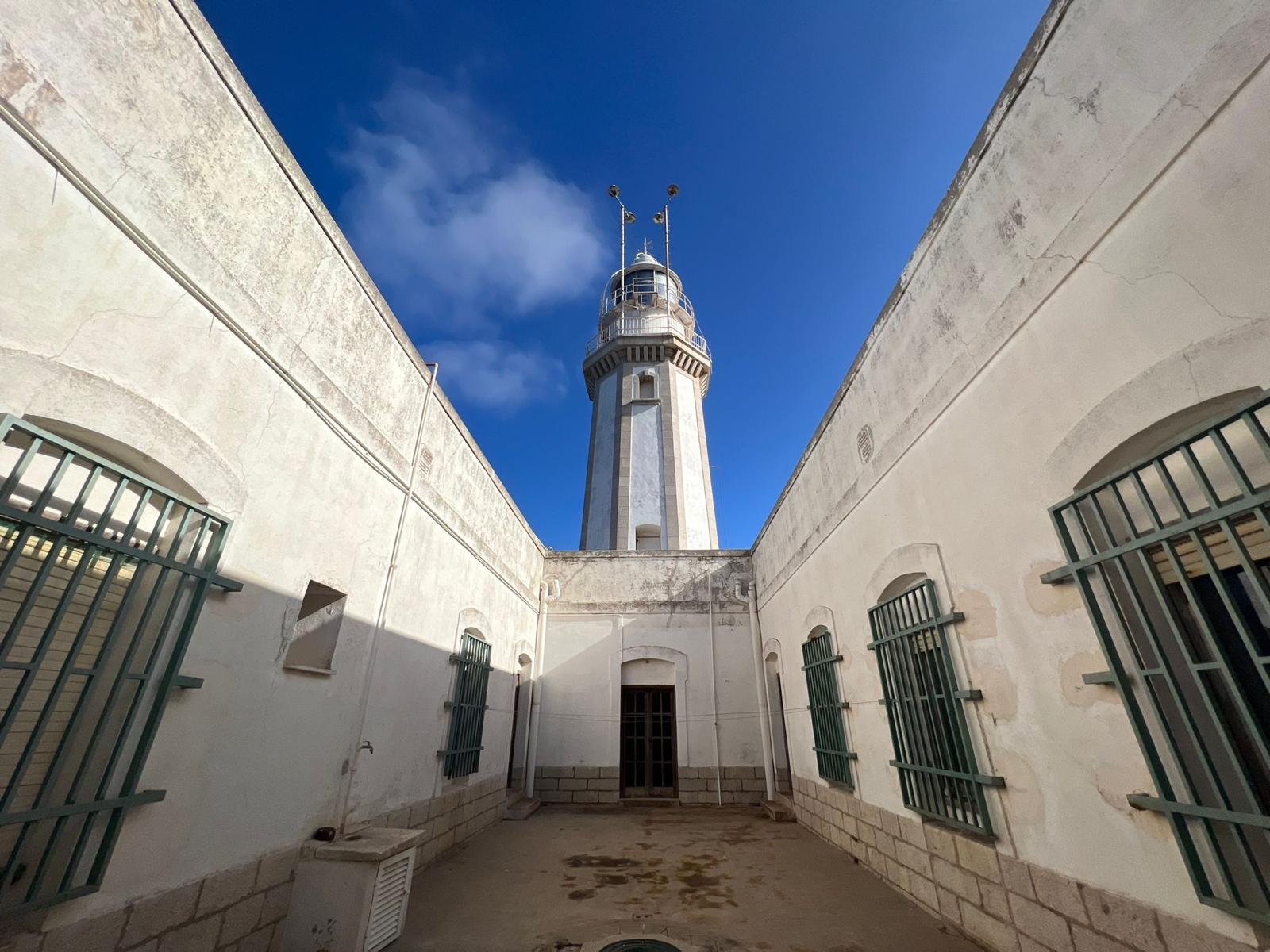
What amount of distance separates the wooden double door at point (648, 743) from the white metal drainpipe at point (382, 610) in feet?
19.0

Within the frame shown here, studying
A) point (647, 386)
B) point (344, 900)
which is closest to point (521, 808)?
point (344, 900)

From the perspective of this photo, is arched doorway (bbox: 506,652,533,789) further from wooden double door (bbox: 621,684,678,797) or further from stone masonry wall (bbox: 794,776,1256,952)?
stone masonry wall (bbox: 794,776,1256,952)

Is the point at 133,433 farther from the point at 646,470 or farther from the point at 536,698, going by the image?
the point at 646,470

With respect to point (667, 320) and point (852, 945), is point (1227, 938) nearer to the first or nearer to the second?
point (852, 945)

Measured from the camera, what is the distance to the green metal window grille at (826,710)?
547 cm

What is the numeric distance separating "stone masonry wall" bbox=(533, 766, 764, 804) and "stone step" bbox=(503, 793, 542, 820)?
36 centimetres

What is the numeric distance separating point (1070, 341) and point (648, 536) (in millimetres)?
11525

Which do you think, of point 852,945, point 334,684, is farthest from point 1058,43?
point 334,684

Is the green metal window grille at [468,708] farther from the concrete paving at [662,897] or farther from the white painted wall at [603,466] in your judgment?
the white painted wall at [603,466]

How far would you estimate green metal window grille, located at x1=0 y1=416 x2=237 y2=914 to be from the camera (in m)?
2.01

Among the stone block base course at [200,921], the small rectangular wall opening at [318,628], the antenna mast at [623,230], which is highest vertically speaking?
the antenna mast at [623,230]

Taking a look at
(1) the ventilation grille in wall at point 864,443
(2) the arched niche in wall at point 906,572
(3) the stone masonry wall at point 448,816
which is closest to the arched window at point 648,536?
(3) the stone masonry wall at point 448,816

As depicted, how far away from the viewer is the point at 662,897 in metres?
4.25

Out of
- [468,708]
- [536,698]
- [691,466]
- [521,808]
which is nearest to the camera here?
[468,708]
